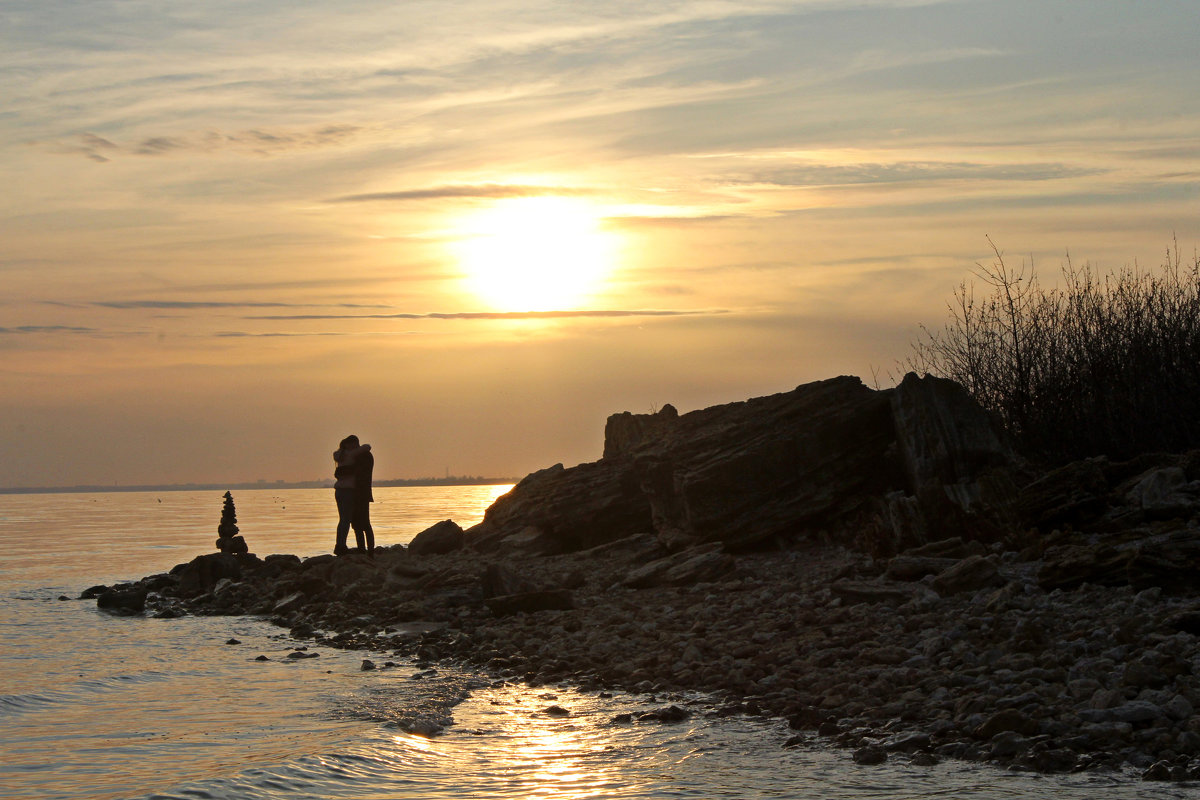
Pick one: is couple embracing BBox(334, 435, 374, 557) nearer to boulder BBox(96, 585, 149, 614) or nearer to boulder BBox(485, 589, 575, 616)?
boulder BBox(96, 585, 149, 614)

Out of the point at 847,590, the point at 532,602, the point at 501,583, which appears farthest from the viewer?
the point at 501,583

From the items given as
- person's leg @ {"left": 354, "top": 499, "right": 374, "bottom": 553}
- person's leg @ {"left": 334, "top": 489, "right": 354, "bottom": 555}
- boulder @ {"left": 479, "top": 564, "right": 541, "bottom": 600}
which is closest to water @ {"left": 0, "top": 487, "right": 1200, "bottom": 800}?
boulder @ {"left": 479, "top": 564, "right": 541, "bottom": 600}

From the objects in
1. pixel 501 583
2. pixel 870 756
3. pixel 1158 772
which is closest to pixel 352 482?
pixel 501 583

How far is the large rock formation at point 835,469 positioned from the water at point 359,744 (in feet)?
23.1

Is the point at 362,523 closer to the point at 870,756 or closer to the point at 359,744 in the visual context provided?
the point at 359,744

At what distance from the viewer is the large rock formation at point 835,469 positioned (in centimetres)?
1775

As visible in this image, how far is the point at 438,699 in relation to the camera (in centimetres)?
1334

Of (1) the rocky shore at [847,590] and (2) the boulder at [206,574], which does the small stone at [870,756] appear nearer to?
(1) the rocky shore at [847,590]

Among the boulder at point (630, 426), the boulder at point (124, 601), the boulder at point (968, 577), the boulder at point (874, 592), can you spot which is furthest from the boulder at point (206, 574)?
the boulder at point (968, 577)

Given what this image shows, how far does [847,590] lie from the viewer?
15.0 m

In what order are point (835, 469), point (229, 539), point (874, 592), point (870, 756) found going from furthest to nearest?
point (229, 539), point (835, 469), point (874, 592), point (870, 756)

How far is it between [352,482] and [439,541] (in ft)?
16.9

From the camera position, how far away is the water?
9.09 metres

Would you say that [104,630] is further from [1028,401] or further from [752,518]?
[1028,401]
